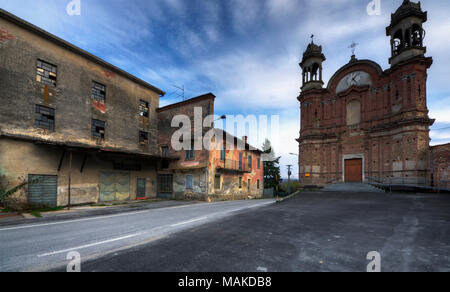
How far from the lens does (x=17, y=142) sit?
11.4 metres

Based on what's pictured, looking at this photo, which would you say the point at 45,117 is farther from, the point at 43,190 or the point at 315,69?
the point at 315,69

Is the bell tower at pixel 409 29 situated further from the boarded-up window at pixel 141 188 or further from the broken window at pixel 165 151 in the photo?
the boarded-up window at pixel 141 188

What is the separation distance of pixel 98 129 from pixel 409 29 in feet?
99.2

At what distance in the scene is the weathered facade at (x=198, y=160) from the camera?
1794 centimetres

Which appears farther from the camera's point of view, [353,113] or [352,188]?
[353,113]

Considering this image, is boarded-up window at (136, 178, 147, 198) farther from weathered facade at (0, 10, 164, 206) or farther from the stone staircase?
the stone staircase

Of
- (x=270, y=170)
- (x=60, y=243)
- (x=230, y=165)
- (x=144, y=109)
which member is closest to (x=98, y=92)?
(x=144, y=109)

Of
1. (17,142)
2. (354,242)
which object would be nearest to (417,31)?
(354,242)

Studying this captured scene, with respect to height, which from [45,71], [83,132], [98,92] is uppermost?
[45,71]

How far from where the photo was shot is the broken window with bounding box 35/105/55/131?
12.6 meters

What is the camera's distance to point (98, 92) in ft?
53.1

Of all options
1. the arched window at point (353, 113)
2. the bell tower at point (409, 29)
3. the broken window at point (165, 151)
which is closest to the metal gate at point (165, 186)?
the broken window at point (165, 151)
